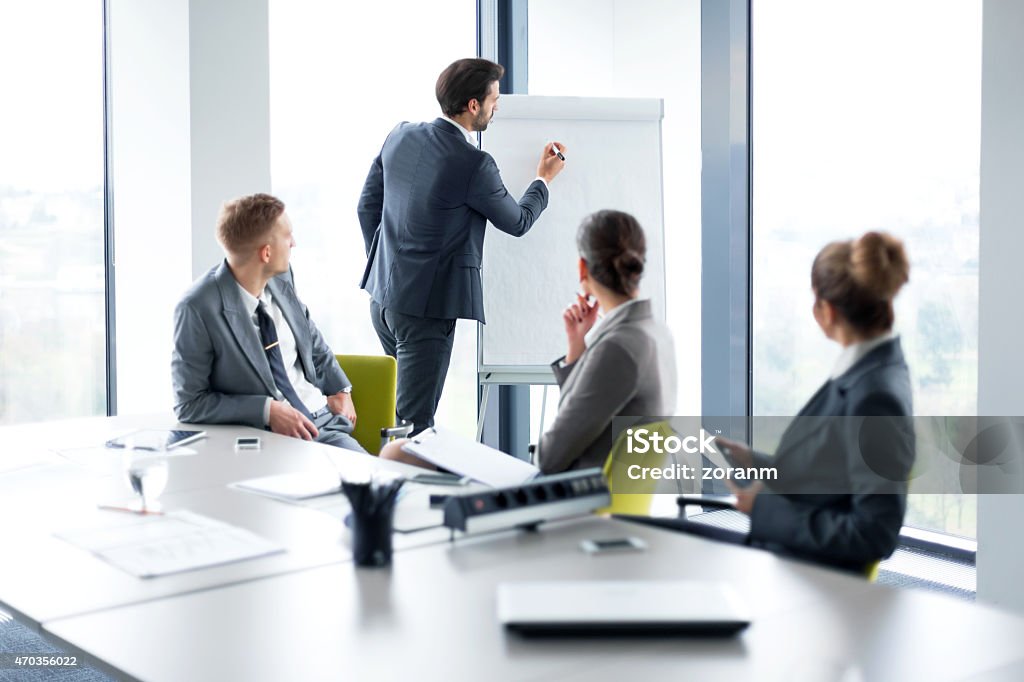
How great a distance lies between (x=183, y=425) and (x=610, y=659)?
2.12 meters

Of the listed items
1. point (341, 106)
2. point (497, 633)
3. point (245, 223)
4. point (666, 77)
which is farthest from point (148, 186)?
point (497, 633)

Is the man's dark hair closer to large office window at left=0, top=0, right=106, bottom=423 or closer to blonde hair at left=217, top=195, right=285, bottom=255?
blonde hair at left=217, top=195, right=285, bottom=255

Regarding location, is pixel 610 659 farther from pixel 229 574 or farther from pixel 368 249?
pixel 368 249

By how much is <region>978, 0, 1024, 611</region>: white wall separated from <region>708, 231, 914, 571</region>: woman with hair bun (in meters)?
1.56

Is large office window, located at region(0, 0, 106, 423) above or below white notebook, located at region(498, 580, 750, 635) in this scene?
above

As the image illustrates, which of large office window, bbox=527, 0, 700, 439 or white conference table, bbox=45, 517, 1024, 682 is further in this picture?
large office window, bbox=527, 0, 700, 439

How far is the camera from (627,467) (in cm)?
248

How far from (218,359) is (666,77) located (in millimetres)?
2732

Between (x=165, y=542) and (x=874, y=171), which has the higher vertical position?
(x=874, y=171)

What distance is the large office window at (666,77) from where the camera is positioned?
15.7 feet

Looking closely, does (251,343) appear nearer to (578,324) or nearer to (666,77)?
(578,324)

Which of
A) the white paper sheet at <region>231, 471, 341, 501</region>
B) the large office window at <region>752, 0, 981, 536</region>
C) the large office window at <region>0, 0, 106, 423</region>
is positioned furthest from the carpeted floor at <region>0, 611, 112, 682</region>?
the large office window at <region>752, 0, 981, 536</region>

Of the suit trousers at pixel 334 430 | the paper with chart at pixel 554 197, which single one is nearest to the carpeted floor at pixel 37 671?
the suit trousers at pixel 334 430

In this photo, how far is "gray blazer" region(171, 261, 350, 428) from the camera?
3.13 meters
